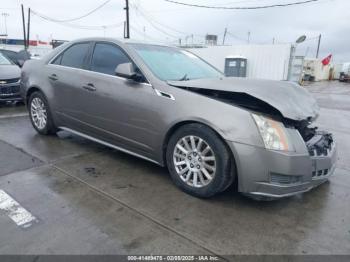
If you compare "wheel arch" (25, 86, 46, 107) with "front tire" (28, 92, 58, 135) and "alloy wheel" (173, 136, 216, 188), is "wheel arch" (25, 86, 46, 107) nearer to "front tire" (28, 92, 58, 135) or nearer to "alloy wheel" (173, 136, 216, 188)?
"front tire" (28, 92, 58, 135)

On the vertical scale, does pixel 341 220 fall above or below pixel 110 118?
below

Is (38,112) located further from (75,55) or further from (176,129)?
(176,129)

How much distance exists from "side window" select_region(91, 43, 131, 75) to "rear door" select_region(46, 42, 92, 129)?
183 mm

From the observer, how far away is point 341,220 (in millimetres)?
2721

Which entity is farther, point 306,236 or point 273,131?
point 273,131

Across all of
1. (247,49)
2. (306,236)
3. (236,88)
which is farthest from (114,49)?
(247,49)

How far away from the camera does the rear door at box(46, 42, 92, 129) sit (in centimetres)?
403

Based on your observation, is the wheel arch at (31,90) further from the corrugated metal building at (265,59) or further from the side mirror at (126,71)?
the corrugated metal building at (265,59)

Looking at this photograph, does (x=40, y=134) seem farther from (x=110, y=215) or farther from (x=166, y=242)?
(x=166, y=242)

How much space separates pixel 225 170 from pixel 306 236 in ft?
2.83

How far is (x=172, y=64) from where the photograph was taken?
3.68m

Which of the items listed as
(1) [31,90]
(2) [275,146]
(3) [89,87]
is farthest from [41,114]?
(2) [275,146]

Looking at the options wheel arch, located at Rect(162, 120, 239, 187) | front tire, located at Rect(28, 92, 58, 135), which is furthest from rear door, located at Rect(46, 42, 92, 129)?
wheel arch, located at Rect(162, 120, 239, 187)

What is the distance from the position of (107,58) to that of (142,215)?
2134 mm
